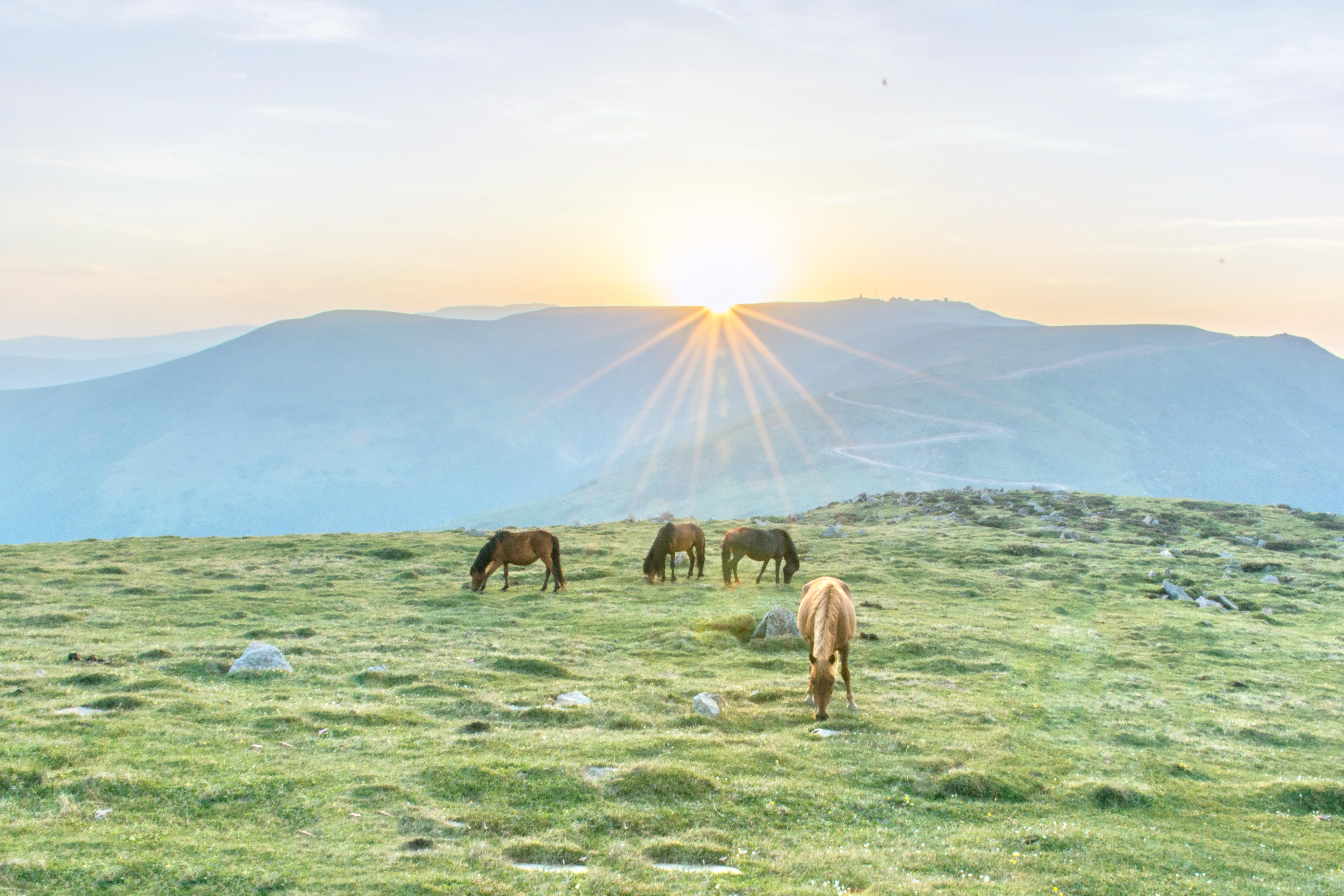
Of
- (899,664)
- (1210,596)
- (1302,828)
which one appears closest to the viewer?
(1302,828)

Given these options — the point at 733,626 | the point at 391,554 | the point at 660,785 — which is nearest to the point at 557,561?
the point at 733,626

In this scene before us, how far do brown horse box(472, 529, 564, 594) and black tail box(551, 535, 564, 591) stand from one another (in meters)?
0.01

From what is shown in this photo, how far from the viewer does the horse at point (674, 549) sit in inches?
1266

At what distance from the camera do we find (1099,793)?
12586mm

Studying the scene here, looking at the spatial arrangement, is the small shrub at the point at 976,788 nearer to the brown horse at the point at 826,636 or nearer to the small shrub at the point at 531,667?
the brown horse at the point at 826,636

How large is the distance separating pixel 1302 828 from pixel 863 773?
6.10 m

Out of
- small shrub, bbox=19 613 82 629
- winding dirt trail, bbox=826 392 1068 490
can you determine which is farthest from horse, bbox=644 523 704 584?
winding dirt trail, bbox=826 392 1068 490

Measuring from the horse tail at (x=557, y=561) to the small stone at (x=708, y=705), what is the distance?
47.2 feet

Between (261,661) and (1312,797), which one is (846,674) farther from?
(261,661)

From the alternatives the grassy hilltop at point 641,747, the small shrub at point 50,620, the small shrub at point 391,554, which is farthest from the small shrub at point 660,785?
the small shrub at point 391,554

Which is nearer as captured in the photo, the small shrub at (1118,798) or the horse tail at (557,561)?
the small shrub at (1118,798)

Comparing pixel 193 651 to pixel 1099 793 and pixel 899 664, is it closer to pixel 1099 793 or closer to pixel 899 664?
pixel 899 664

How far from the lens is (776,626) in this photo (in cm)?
2209

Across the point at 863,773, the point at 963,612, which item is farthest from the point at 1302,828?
the point at 963,612
